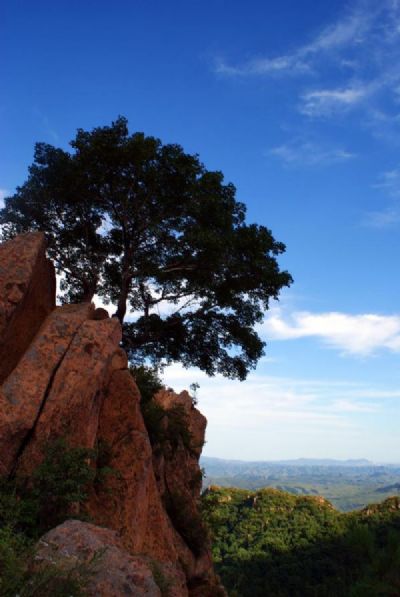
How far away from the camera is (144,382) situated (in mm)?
22500

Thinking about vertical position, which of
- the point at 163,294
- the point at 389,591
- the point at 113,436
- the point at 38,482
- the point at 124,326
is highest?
the point at 163,294

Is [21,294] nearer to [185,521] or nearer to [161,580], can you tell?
[161,580]

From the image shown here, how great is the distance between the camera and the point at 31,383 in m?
13.2

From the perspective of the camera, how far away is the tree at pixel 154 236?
2522 centimetres

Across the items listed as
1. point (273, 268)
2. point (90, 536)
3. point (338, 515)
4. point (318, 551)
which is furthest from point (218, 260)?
point (338, 515)

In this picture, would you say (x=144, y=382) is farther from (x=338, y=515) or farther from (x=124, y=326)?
(x=338, y=515)

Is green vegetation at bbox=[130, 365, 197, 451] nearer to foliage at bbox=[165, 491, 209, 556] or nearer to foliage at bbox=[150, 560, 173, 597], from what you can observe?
foliage at bbox=[165, 491, 209, 556]

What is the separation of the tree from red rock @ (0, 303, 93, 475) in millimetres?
8995

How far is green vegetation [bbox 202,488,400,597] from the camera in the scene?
8169 cm

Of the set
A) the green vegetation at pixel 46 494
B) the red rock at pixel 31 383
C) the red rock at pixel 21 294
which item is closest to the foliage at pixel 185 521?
the green vegetation at pixel 46 494

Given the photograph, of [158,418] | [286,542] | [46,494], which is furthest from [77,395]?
[286,542]

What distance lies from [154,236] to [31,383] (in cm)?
1471

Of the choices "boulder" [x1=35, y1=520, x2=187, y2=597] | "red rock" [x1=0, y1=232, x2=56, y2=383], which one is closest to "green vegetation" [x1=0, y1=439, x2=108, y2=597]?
"boulder" [x1=35, y1=520, x2=187, y2=597]

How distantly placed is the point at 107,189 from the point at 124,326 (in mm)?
8277
